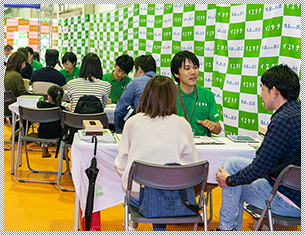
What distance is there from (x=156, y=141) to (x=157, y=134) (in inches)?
1.5

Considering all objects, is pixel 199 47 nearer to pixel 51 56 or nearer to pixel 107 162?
pixel 51 56

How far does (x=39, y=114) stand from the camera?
3.32 meters

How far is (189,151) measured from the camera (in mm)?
1868

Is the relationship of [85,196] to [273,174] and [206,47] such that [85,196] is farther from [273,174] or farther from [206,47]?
[206,47]

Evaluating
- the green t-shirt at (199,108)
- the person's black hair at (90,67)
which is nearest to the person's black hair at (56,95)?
the person's black hair at (90,67)

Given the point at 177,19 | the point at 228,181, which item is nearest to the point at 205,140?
the point at 228,181

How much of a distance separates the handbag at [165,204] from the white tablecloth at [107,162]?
15.1 inches

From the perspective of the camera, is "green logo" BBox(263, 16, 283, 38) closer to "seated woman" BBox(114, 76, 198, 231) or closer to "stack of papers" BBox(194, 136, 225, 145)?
"stack of papers" BBox(194, 136, 225, 145)

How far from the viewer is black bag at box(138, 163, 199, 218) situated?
5.85ft

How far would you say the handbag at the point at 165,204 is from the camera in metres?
1.78

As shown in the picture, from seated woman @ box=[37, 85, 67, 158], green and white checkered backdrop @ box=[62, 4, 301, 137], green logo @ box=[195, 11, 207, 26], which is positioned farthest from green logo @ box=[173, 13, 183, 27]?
seated woman @ box=[37, 85, 67, 158]

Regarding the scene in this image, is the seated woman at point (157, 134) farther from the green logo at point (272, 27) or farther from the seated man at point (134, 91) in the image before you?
the green logo at point (272, 27)

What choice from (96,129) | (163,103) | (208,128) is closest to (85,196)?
(96,129)

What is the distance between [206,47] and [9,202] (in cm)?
276
